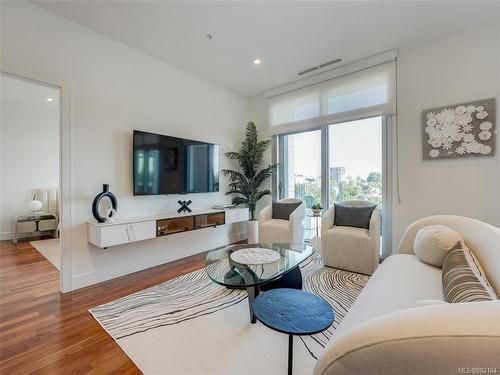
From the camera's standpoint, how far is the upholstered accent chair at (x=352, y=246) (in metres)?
2.66

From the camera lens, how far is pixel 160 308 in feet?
6.82

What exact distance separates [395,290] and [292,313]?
0.68 metres

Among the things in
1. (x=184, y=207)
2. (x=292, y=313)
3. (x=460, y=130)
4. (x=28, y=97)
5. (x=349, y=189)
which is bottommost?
(x=292, y=313)

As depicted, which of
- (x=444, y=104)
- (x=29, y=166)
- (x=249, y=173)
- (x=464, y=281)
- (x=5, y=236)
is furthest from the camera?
(x=29, y=166)

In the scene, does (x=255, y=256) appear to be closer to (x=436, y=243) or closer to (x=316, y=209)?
(x=436, y=243)

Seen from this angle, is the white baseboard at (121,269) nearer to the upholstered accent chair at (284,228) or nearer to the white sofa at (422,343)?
the upholstered accent chair at (284,228)

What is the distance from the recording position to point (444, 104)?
2.84 meters

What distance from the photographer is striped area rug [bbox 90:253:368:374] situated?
1440mm

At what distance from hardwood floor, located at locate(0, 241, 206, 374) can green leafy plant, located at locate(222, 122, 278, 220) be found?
1.60 m

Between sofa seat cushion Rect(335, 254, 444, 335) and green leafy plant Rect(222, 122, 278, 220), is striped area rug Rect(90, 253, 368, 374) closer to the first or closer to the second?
sofa seat cushion Rect(335, 254, 444, 335)

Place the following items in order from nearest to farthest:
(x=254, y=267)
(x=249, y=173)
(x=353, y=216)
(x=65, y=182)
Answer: (x=254, y=267) < (x=65, y=182) < (x=353, y=216) < (x=249, y=173)

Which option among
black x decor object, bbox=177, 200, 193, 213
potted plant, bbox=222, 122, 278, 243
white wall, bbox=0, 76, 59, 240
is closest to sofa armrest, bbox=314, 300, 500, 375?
black x decor object, bbox=177, 200, 193, 213

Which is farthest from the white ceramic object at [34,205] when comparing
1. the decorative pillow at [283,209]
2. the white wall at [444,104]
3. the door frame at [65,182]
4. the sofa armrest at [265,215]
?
the white wall at [444,104]

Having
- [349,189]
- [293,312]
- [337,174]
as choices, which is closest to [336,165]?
[337,174]
